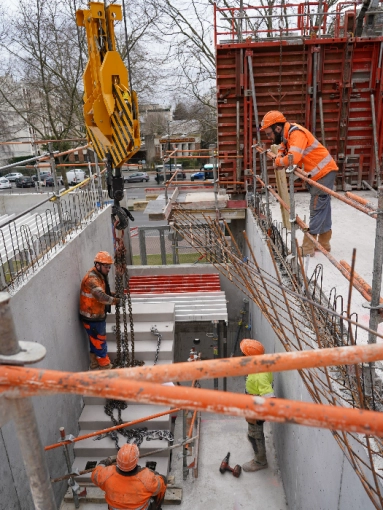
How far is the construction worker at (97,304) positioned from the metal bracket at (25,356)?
4482 mm

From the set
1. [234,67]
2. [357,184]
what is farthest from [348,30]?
[357,184]

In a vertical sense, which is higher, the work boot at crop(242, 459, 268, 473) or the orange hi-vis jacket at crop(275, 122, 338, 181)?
the orange hi-vis jacket at crop(275, 122, 338, 181)

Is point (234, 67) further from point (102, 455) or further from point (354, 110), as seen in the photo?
point (102, 455)

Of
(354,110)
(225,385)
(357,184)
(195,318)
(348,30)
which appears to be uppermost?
(348,30)

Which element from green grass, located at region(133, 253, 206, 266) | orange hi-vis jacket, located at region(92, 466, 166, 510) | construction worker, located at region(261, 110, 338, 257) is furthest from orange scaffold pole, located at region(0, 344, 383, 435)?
green grass, located at region(133, 253, 206, 266)

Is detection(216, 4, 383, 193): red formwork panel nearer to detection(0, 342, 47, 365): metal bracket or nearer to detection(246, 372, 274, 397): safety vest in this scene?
detection(246, 372, 274, 397): safety vest

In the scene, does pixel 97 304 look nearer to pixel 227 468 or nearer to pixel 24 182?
pixel 227 468

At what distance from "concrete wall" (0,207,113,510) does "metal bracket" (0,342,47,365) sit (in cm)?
310

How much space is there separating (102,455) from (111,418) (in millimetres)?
510

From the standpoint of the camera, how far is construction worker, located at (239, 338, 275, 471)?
544 centimetres

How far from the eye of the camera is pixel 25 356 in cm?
171

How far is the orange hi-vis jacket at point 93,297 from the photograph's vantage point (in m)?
6.29

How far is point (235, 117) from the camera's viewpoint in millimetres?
10078

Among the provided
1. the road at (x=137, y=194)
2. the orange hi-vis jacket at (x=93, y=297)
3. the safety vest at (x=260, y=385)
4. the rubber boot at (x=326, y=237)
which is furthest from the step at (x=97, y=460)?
the road at (x=137, y=194)
